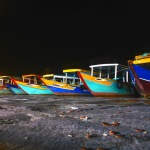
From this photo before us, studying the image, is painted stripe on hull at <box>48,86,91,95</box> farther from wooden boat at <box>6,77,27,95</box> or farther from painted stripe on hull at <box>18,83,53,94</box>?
wooden boat at <box>6,77,27,95</box>

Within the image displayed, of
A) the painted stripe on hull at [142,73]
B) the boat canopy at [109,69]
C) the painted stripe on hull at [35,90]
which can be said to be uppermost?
the boat canopy at [109,69]

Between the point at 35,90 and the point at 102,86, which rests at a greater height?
the point at 102,86

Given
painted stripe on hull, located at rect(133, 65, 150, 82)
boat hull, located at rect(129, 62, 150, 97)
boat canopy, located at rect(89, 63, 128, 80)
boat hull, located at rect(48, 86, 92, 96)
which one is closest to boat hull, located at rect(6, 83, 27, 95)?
boat hull, located at rect(48, 86, 92, 96)

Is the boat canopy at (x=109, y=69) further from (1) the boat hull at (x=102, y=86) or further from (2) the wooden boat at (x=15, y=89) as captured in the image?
(2) the wooden boat at (x=15, y=89)

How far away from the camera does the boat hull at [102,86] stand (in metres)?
14.1

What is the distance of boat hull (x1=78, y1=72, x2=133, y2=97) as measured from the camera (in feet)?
46.3

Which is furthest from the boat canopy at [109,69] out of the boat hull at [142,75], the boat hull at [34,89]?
the boat hull at [34,89]

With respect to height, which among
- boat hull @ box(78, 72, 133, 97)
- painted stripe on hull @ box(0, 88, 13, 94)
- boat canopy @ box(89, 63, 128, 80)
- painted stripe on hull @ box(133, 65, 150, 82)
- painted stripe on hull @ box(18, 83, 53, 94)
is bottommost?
painted stripe on hull @ box(0, 88, 13, 94)

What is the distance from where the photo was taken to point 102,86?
14117 millimetres

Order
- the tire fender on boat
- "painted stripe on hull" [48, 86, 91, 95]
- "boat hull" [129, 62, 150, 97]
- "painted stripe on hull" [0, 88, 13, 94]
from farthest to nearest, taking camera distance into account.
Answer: "painted stripe on hull" [0, 88, 13, 94], "painted stripe on hull" [48, 86, 91, 95], the tire fender on boat, "boat hull" [129, 62, 150, 97]

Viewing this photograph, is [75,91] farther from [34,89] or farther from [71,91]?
[34,89]

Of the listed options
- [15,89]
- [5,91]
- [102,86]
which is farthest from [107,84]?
[5,91]

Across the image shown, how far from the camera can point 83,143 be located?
2.45m

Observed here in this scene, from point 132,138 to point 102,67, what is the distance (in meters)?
12.3
